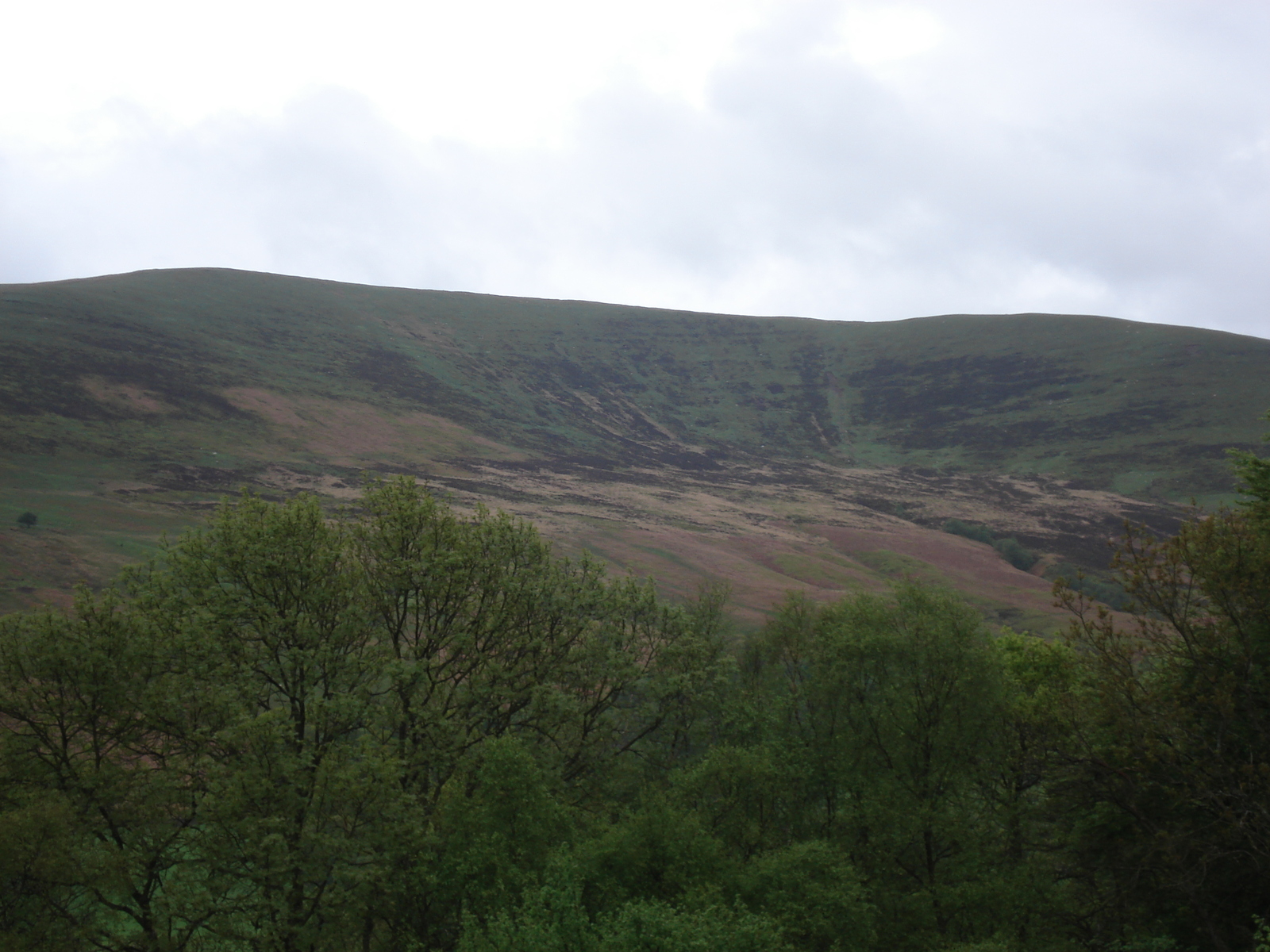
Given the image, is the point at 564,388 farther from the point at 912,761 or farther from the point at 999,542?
the point at 912,761

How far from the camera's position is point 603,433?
148500 millimetres

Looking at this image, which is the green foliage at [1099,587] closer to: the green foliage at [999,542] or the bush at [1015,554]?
the bush at [1015,554]

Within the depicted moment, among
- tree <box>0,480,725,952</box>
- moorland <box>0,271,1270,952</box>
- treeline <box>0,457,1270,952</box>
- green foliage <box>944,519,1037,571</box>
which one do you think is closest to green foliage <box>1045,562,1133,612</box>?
green foliage <box>944,519,1037,571</box>

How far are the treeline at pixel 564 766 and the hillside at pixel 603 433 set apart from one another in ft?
83.1

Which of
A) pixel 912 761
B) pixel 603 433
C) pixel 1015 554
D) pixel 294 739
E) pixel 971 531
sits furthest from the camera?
pixel 603 433

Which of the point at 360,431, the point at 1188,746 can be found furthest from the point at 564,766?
the point at 360,431

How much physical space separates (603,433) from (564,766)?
413ft

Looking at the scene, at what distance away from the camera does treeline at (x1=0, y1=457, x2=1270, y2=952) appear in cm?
1559

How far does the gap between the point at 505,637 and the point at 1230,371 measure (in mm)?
190729

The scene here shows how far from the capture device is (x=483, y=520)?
2573cm

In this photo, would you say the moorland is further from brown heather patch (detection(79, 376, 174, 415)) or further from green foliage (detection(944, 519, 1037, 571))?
green foliage (detection(944, 519, 1037, 571))

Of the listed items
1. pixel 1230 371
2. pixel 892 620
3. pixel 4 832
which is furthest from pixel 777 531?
pixel 1230 371

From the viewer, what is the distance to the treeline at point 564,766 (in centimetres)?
1559

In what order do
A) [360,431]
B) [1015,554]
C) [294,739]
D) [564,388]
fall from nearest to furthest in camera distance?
[294,739] < [1015,554] < [360,431] < [564,388]
